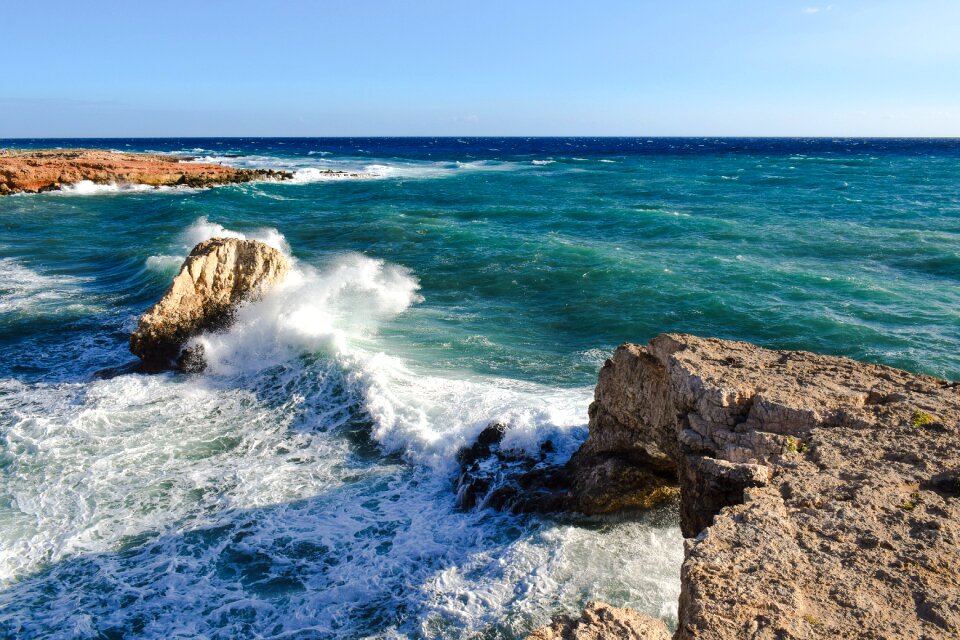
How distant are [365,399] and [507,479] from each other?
3739 millimetres

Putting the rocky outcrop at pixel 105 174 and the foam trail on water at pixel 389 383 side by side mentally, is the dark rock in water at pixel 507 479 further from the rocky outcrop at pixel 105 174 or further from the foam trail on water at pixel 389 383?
the rocky outcrop at pixel 105 174

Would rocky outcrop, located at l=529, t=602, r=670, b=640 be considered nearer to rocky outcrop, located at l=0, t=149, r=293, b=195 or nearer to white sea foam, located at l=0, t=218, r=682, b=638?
white sea foam, located at l=0, t=218, r=682, b=638

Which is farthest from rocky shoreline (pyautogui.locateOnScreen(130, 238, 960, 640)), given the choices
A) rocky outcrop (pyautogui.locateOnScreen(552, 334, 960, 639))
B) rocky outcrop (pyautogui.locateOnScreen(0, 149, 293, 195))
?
rocky outcrop (pyautogui.locateOnScreen(0, 149, 293, 195))

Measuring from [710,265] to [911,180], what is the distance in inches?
1569

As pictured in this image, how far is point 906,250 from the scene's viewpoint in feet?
78.5

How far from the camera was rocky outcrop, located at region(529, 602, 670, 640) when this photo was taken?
4734 millimetres

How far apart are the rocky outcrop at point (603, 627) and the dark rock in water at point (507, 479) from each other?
2.92 metres

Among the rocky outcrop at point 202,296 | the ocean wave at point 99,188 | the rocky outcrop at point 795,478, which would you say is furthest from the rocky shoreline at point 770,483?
the ocean wave at point 99,188

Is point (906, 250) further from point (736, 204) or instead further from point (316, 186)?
point (316, 186)

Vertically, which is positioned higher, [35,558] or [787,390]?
[787,390]

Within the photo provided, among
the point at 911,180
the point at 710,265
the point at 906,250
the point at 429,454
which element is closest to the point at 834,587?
the point at 429,454

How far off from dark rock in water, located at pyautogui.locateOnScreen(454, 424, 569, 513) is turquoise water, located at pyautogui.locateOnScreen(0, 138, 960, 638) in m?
0.23

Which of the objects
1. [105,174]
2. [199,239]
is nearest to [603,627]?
[199,239]

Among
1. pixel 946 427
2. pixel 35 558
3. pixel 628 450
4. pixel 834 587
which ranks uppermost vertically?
pixel 946 427
